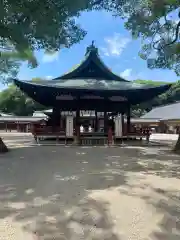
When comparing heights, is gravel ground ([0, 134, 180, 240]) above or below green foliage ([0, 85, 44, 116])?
below

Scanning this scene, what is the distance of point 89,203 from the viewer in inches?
232

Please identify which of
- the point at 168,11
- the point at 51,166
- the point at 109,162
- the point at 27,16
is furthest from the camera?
the point at 168,11

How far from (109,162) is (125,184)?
12.6 feet

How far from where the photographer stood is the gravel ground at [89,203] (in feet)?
14.8

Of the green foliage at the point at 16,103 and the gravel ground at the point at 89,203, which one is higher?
the green foliage at the point at 16,103

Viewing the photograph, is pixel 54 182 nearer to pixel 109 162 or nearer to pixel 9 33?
pixel 109 162

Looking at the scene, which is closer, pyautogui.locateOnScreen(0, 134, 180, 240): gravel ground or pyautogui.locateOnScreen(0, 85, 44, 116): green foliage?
pyautogui.locateOnScreen(0, 134, 180, 240): gravel ground

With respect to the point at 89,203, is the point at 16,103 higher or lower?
higher

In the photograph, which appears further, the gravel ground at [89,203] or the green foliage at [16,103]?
the green foliage at [16,103]

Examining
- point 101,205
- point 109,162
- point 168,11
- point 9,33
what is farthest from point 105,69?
point 101,205

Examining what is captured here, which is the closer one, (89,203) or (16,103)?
(89,203)

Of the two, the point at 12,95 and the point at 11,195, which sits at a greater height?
the point at 12,95

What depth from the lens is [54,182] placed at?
7.80 meters

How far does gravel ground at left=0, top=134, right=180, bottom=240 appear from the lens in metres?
4.52
